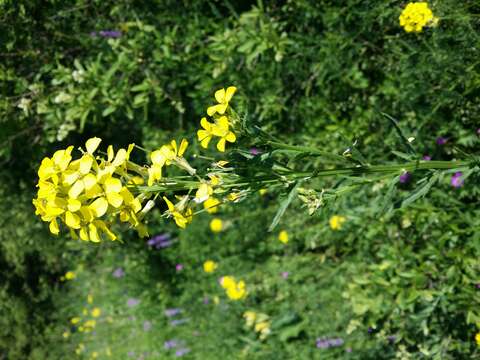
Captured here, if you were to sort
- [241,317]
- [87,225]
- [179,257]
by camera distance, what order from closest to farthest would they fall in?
[87,225] → [241,317] → [179,257]

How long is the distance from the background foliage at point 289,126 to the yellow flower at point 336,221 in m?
0.05

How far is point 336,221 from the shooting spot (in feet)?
10.3

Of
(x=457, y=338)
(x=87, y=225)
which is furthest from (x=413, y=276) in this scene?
(x=87, y=225)

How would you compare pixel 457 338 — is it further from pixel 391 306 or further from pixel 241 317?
pixel 241 317

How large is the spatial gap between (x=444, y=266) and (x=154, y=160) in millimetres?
1733

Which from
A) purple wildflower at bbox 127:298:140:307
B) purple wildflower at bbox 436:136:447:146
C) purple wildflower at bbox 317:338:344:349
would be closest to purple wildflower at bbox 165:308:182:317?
purple wildflower at bbox 127:298:140:307

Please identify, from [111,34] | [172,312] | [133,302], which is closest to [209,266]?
[172,312]

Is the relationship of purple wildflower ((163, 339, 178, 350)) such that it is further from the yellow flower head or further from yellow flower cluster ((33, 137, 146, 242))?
yellow flower cluster ((33, 137, 146, 242))

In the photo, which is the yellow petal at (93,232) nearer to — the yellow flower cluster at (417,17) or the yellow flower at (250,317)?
the yellow flower cluster at (417,17)

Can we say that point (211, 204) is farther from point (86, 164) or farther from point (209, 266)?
point (86, 164)

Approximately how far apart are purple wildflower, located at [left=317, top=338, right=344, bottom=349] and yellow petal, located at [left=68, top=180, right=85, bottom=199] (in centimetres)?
219

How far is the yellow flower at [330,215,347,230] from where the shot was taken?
10.3 ft

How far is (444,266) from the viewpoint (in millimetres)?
2633

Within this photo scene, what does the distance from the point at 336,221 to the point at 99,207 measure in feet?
6.65
